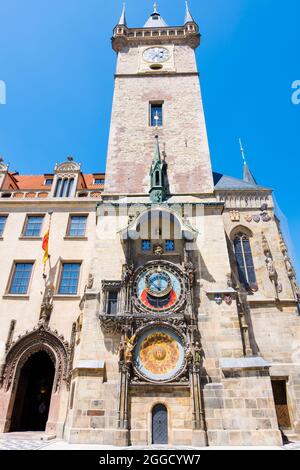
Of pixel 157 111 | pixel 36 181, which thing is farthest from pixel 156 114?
pixel 36 181

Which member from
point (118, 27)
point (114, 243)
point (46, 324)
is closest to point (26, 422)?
point (46, 324)

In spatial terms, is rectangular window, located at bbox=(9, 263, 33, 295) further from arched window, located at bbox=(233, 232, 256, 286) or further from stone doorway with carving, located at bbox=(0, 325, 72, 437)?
arched window, located at bbox=(233, 232, 256, 286)

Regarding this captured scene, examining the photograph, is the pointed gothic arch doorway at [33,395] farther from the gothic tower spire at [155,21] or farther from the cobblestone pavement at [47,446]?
the gothic tower spire at [155,21]

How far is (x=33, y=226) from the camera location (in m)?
17.3

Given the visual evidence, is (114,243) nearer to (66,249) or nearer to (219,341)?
(66,249)

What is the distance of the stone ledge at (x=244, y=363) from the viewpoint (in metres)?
10.3

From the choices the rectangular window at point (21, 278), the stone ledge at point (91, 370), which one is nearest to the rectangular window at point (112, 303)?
the stone ledge at point (91, 370)

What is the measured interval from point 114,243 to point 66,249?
11.8ft

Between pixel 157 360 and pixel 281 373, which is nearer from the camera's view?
pixel 157 360

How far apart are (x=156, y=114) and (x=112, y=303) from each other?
13358 mm

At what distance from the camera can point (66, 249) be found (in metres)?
16.2

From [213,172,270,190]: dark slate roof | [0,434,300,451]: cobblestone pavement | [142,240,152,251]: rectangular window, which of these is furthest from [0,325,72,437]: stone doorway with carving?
[213,172,270,190]: dark slate roof

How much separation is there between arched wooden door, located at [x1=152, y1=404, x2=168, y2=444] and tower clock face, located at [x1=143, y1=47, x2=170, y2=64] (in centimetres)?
2285

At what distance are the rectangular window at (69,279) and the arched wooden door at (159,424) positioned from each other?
681 cm
